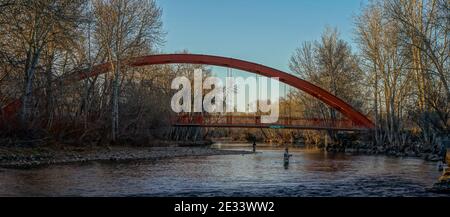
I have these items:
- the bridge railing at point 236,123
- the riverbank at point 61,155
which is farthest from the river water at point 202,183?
the bridge railing at point 236,123

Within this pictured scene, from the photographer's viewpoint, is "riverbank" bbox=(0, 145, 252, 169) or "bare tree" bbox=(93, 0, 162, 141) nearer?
"riverbank" bbox=(0, 145, 252, 169)

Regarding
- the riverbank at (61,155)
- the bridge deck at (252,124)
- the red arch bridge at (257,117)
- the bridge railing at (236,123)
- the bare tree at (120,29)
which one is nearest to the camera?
the riverbank at (61,155)

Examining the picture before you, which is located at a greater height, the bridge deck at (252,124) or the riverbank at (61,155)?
the bridge deck at (252,124)

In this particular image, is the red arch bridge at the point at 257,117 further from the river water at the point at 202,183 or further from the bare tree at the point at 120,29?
the river water at the point at 202,183

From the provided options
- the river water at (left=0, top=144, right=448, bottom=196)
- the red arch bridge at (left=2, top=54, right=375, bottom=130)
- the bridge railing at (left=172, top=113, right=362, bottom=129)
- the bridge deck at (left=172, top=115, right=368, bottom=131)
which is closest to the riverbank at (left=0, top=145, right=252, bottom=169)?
the river water at (left=0, top=144, right=448, bottom=196)

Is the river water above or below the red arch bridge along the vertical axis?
below

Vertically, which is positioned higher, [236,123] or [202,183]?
[236,123]

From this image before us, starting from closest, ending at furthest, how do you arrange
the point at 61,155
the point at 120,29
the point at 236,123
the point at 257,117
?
the point at 61,155
the point at 120,29
the point at 257,117
the point at 236,123

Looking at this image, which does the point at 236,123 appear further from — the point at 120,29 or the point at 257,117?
the point at 120,29

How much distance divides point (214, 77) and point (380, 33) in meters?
21.3

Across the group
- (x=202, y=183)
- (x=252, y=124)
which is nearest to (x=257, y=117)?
(x=252, y=124)

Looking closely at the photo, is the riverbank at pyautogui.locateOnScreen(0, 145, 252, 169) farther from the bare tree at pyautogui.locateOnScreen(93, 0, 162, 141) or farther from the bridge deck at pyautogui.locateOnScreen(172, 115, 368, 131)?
the bridge deck at pyautogui.locateOnScreen(172, 115, 368, 131)

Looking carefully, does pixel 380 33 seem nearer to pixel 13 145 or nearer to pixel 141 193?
pixel 13 145
